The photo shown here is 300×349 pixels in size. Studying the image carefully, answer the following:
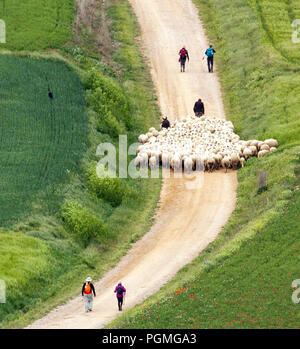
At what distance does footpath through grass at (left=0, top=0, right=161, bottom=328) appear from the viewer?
207 feet

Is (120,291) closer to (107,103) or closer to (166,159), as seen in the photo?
(166,159)

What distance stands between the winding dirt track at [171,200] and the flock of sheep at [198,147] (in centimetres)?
105

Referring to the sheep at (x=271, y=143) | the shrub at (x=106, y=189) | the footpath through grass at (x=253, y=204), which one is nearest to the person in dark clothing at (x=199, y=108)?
the footpath through grass at (x=253, y=204)

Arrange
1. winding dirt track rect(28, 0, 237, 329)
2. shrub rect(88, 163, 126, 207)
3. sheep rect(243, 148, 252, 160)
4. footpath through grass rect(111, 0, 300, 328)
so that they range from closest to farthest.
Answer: footpath through grass rect(111, 0, 300, 328) → winding dirt track rect(28, 0, 237, 329) → shrub rect(88, 163, 126, 207) → sheep rect(243, 148, 252, 160)

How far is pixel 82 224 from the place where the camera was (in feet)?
225

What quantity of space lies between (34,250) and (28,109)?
19145 mm

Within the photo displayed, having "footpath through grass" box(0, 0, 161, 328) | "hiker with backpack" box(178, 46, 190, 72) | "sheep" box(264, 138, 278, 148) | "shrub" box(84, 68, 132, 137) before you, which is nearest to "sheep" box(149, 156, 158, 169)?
"footpath through grass" box(0, 0, 161, 328)

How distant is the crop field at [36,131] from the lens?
230ft

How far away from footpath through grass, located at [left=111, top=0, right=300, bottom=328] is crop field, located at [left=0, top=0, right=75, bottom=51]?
12.1 m

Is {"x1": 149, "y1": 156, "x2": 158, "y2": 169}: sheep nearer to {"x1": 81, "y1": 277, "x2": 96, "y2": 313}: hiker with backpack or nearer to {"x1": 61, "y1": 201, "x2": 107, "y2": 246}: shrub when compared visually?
{"x1": 61, "y1": 201, "x2": 107, "y2": 246}: shrub

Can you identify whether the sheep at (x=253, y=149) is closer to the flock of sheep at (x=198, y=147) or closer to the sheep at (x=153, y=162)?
the flock of sheep at (x=198, y=147)

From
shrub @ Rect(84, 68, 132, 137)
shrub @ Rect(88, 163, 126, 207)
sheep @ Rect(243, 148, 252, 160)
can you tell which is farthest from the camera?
shrub @ Rect(84, 68, 132, 137)

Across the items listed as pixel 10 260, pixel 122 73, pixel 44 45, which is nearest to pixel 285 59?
pixel 122 73

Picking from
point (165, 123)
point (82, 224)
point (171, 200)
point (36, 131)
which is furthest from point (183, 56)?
point (82, 224)
